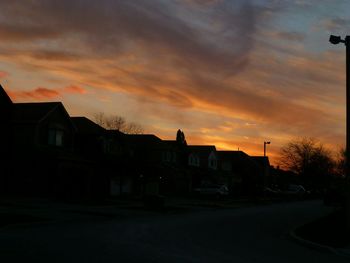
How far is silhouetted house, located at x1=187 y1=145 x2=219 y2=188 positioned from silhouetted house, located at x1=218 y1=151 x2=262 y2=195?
279 cm

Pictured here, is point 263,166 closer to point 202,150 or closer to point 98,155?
point 202,150

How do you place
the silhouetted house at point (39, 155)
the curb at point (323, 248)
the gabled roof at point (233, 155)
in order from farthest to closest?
the gabled roof at point (233, 155) < the silhouetted house at point (39, 155) < the curb at point (323, 248)

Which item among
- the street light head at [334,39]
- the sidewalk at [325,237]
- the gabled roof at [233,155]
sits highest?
the gabled roof at [233,155]

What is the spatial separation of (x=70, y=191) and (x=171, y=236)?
26590 millimetres

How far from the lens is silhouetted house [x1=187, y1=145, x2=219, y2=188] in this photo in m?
72.8

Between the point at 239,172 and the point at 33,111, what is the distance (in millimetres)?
58509

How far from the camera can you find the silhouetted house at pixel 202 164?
72750mm

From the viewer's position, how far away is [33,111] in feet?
145

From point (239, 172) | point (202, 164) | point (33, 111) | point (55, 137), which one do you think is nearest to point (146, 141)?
point (202, 164)

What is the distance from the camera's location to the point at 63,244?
14.2m

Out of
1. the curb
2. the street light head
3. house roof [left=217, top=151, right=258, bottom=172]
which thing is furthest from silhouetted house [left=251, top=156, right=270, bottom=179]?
the curb

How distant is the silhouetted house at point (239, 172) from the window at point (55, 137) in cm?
3404

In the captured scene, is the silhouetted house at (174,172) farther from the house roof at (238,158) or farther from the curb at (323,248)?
the curb at (323,248)

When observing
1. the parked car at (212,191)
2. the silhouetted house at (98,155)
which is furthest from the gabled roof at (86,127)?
the parked car at (212,191)
